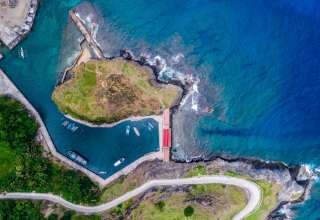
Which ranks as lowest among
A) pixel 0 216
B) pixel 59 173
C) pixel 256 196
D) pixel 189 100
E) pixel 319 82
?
pixel 0 216

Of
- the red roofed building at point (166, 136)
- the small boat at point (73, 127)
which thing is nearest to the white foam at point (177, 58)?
the red roofed building at point (166, 136)

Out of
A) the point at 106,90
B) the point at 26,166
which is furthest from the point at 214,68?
the point at 26,166

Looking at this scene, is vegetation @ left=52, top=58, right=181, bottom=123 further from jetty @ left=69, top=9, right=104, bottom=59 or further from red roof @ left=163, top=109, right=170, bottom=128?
red roof @ left=163, top=109, right=170, bottom=128

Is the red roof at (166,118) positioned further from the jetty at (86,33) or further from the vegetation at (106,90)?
the jetty at (86,33)

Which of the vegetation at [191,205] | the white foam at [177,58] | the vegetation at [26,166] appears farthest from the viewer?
the white foam at [177,58]

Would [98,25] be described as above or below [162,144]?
above

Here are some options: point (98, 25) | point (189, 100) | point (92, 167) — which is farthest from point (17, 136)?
point (189, 100)

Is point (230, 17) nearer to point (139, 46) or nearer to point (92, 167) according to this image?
point (139, 46)
